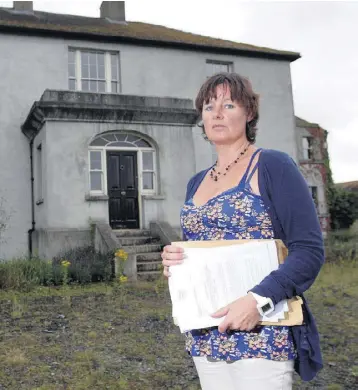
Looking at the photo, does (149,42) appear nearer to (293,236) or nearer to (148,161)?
(148,161)

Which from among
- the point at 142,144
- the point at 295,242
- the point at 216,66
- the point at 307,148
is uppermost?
the point at 216,66

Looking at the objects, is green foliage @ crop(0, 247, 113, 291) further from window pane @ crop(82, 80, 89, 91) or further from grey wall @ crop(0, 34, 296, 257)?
window pane @ crop(82, 80, 89, 91)

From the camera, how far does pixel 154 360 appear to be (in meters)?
4.81

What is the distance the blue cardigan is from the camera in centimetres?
173

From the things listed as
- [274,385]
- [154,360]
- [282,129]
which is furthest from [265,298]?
[282,129]

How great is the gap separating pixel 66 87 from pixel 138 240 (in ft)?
20.8

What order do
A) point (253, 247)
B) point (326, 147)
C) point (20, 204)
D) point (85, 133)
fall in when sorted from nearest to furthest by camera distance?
1. point (253, 247)
2. point (85, 133)
3. point (20, 204)
4. point (326, 147)

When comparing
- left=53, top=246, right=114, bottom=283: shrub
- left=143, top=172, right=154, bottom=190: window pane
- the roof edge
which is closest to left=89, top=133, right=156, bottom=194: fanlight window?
left=143, top=172, right=154, bottom=190: window pane

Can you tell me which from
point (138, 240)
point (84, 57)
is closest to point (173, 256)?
point (138, 240)

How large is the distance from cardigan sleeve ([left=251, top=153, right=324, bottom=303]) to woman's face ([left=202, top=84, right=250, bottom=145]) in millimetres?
315

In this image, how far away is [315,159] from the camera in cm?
2616

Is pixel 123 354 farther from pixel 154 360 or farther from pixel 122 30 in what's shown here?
pixel 122 30

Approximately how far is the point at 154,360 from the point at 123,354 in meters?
0.42

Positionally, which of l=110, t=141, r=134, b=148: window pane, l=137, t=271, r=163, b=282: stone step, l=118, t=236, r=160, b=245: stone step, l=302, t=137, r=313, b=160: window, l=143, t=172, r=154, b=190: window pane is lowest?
l=137, t=271, r=163, b=282: stone step
